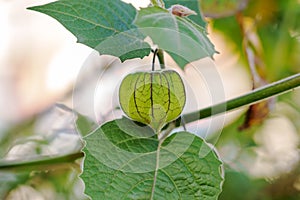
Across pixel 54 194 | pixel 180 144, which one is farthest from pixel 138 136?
pixel 54 194

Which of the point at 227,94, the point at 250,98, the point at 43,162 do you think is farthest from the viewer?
the point at 227,94

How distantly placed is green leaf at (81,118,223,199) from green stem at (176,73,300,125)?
0.15ft

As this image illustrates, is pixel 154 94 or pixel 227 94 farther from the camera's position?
pixel 227 94

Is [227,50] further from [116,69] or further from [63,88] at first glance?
[116,69]

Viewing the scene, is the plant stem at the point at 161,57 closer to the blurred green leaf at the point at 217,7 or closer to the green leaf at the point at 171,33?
the green leaf at the point at 171,33

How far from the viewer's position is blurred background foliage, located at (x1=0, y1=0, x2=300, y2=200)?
0.85 meters

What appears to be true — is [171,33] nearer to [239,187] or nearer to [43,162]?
[43,162]

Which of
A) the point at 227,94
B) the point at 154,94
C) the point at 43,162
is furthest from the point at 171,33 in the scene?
the point at 227,94

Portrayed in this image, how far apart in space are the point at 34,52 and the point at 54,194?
0.38m

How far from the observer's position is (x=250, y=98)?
454 mm

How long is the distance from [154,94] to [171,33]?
0.20ft

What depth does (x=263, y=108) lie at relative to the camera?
0.74 m

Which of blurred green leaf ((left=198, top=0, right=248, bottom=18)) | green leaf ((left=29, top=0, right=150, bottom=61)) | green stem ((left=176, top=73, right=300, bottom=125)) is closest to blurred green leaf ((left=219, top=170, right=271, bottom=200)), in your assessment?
blurred green leaf ((left=198, top=0, right=248, bottom=18))

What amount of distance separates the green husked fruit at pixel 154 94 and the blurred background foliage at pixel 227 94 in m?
0.32
